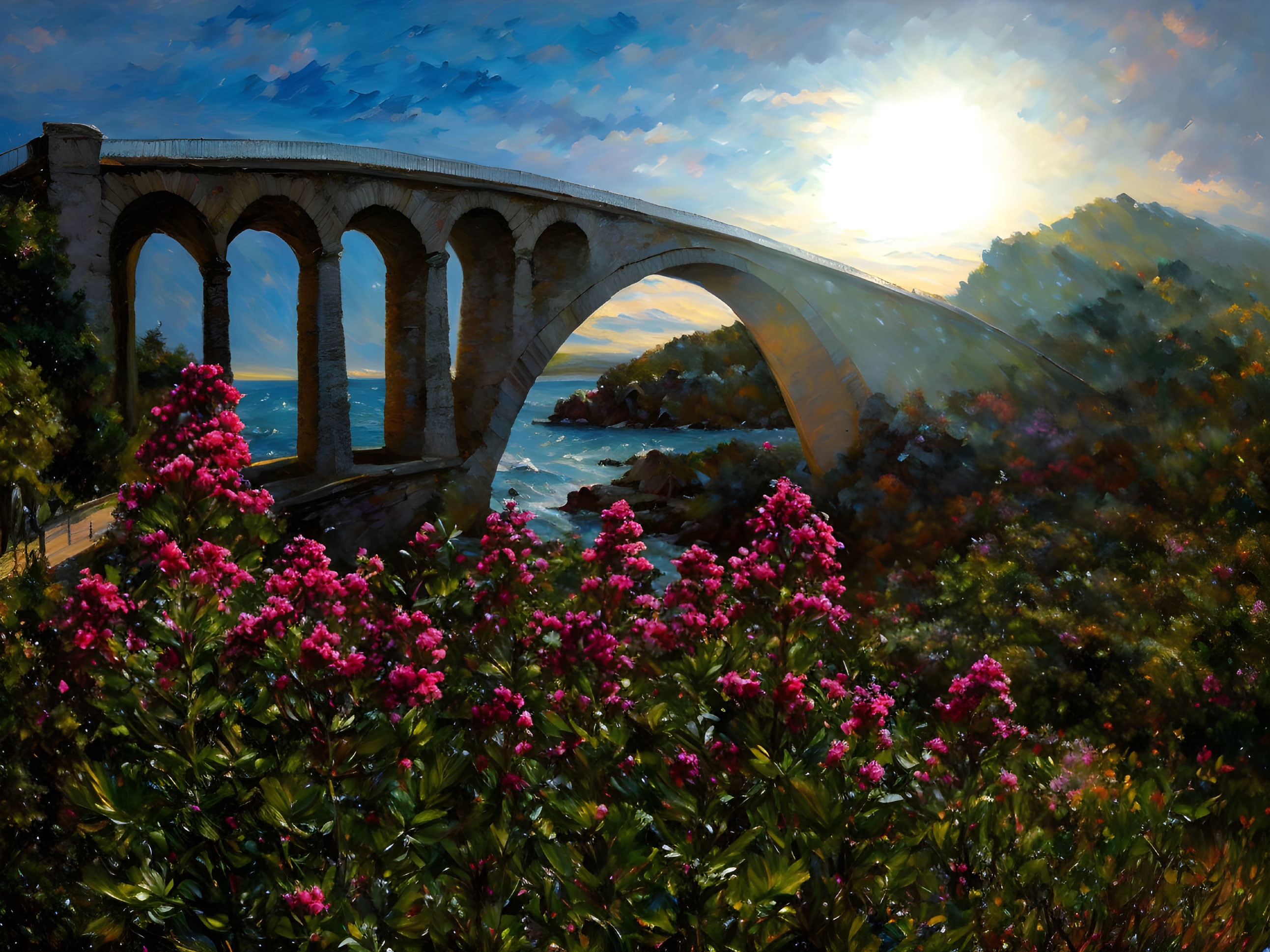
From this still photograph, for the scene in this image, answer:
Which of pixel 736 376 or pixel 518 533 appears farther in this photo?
pixel 736 376

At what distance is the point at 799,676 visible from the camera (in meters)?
2.19

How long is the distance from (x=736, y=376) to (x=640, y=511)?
8.37 metres

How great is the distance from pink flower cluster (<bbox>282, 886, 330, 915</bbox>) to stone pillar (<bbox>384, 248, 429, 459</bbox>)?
7817 millimetres

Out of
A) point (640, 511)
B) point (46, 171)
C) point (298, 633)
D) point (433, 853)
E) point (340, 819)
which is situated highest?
point (46, 171)

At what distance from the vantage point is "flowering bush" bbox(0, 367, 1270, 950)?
1.76m

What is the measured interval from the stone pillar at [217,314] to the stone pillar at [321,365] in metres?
1.01

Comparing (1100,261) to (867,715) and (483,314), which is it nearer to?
(483,314)

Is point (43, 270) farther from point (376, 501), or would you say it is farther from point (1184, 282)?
point (1184, 282)

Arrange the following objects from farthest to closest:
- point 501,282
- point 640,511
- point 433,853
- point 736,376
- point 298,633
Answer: point 736,376, point 640,511, point 501,282, point 298,633, point 433,853

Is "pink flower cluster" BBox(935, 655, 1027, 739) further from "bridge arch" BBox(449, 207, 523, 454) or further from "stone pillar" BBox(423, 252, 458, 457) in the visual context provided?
"bridge arch" BBox(449, 207, 523, 454)

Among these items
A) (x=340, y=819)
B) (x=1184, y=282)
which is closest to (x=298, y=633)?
(x=340, y=819)

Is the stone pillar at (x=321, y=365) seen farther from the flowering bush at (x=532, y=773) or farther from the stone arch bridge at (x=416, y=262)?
the flowering bush at (x=532, y=773)

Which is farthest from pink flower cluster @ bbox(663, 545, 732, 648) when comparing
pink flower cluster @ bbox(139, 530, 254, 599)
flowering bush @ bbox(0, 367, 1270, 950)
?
pink flower cluster @ bbox(139, 530, 254, 599)

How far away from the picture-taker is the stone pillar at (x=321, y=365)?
794cm
